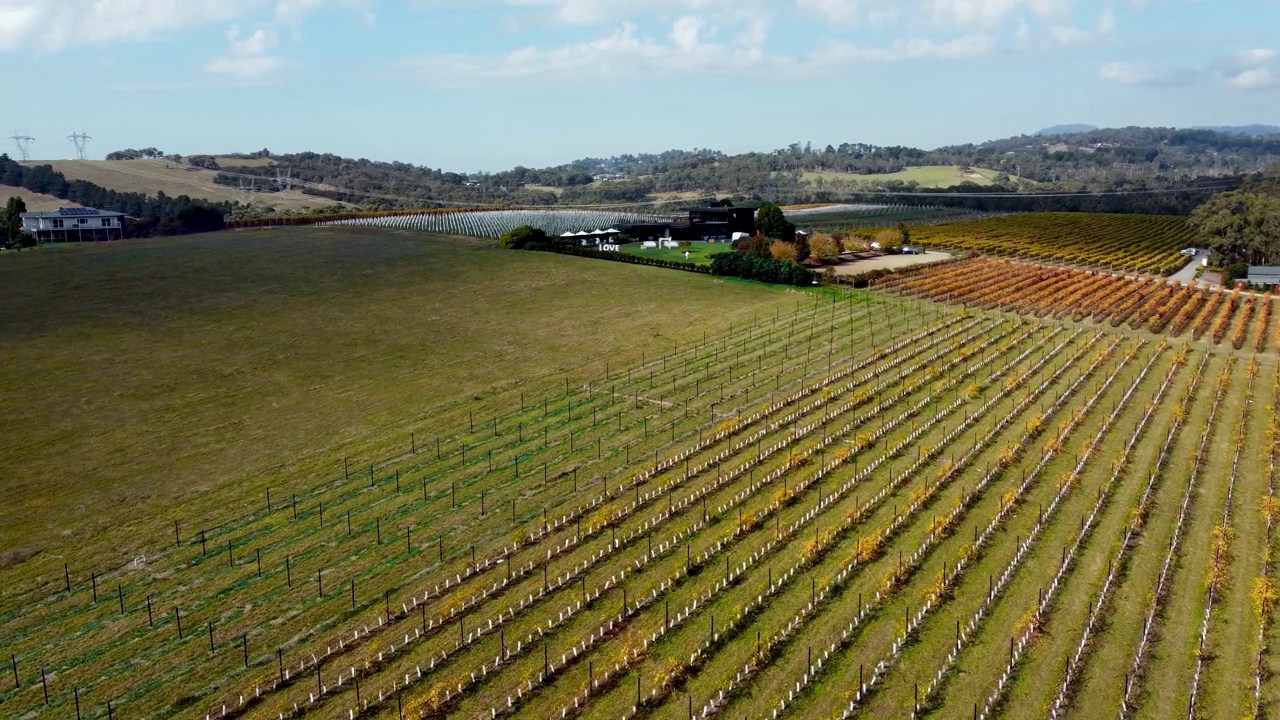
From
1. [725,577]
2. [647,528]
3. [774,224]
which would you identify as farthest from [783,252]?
[725,577]

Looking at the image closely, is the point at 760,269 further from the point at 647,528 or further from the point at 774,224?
the point at 647,528

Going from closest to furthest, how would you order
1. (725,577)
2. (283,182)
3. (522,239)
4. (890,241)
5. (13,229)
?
1. (725,577)
2. (13,229)
3. (522,239)
4. (890,241)
5. (283,182)

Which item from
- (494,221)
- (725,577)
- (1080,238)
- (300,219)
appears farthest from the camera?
(1080,238)

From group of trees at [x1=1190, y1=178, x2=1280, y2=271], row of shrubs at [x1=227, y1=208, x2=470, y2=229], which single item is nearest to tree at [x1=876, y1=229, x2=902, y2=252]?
group of trees at [x1=1190, y1=178, x2=1280, y2=271]

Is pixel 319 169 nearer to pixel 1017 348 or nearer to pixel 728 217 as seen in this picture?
pixel 728 217

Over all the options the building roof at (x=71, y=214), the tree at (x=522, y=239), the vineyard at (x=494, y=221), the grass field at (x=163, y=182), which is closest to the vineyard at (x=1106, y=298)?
the tree at (x=522, y=239)

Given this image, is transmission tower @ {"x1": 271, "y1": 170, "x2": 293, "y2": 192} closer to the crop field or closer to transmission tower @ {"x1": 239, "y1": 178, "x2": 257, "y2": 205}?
transmission tower @ {"x1": 239, "y1": 178, "x2": 257, "y2": 205}

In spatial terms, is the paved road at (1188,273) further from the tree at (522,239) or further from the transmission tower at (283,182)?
the transmission tower at (283,182)
